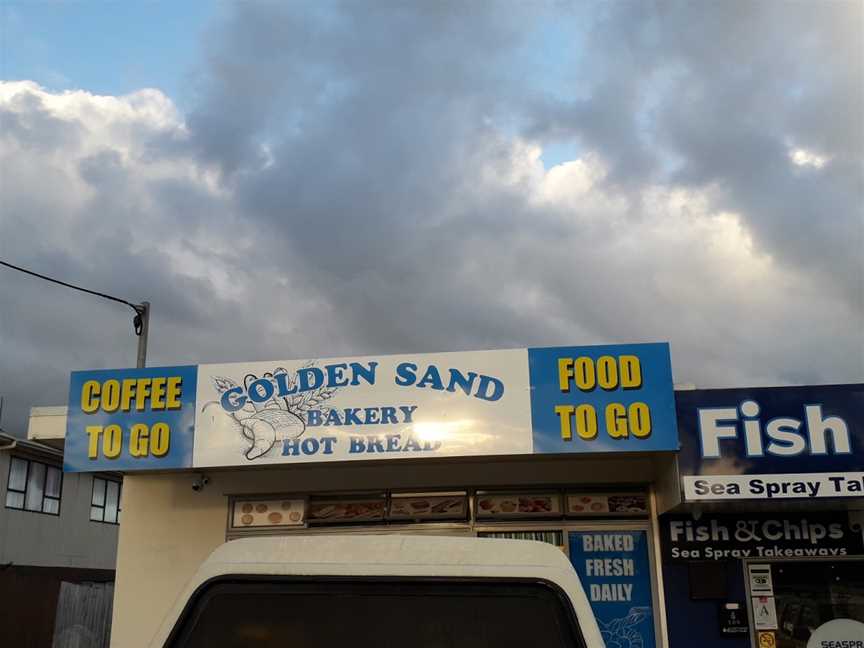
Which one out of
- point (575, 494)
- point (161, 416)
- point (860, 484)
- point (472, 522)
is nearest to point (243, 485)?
point (161, 416)

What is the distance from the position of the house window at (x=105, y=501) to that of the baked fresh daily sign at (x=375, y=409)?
2472cm

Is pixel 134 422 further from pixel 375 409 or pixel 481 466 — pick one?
pixel 481 466

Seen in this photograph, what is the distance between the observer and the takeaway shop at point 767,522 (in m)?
9.34


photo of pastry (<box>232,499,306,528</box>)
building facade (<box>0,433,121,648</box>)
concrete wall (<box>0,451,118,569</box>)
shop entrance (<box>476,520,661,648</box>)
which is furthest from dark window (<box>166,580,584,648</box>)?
concrete wall (<box>0,451,118,569</box>)

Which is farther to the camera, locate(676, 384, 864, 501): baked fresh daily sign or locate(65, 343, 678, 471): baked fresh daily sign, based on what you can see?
locate(65, 343, 678, 471): baked fresh daily sign

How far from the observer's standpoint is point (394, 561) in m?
2.85

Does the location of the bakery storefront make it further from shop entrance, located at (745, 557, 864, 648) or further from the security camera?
shop entrance, located at (745, 557, 864, 648)

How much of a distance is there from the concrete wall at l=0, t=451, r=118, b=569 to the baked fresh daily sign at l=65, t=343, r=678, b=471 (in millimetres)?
20119

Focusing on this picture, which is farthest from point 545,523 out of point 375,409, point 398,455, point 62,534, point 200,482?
point 62,534

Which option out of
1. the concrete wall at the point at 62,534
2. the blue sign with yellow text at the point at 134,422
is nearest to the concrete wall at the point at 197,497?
the blue sign with yellow text at the point at 134,422

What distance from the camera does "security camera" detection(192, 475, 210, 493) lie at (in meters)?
12.1

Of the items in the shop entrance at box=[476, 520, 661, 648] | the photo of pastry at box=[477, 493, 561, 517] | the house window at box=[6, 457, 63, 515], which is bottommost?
the shop entrance at box=[476, 520, 661, 648]

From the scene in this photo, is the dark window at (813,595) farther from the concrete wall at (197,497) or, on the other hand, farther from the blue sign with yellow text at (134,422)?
the blue sign with yellow text at (134,422)

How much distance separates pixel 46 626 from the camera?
2236 centimetres
